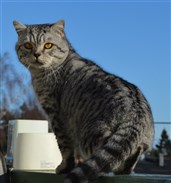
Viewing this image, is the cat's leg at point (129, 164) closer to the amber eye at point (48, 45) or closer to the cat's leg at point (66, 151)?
the cat's leg at point (66, 151)

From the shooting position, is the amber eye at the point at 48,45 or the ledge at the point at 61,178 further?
the amber eye at the point at 48,45

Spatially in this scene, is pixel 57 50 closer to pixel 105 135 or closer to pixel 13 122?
pixel 13 122

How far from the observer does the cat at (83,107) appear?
2193 mm

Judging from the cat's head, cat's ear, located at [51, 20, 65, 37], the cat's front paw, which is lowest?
the cat's front paw

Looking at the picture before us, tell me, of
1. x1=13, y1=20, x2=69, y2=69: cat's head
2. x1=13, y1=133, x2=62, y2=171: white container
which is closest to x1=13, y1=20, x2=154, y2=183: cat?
x1=13, y1=20, x2=69, y2=69: cat's head

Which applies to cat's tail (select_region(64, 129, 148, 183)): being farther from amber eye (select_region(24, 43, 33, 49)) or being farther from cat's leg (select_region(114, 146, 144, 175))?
amber eye (select_region(24, 43, 33, 49))

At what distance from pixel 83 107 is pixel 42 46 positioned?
0.68m

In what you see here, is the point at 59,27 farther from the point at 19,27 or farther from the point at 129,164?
the point at 129,164

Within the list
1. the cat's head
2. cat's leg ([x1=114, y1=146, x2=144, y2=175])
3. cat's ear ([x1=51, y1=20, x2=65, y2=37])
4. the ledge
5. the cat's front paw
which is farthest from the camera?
cat's ear ([x1=51, y1=20, x2=65, y2=37])

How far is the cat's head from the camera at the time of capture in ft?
10.4

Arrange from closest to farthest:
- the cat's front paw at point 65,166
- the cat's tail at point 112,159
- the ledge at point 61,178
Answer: the ledge at point 61,178
the cat's tail at point 112,159
the cat's front paw at point 65,166

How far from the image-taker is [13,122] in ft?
12.0

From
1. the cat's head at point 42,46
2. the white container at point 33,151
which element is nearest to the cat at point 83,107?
the cat's head at point 42,46

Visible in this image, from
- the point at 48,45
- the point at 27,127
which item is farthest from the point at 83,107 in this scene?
the point at 27,127
